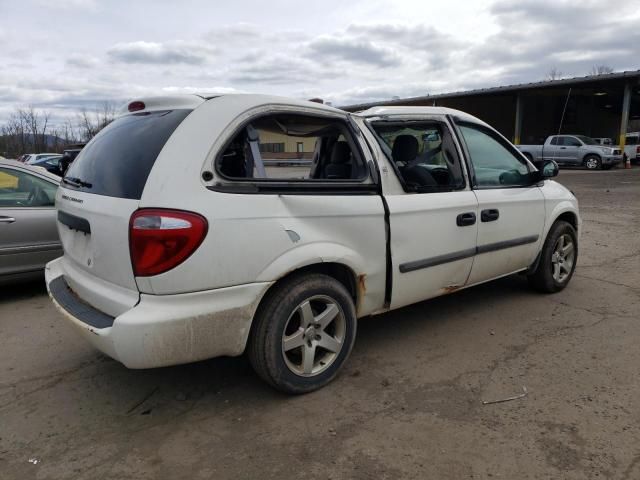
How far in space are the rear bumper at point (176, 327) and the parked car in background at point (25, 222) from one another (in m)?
2.60

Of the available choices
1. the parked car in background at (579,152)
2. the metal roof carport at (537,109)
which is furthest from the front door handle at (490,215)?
the metal roof carport at (537,109)

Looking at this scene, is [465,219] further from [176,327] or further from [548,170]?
[176,327]

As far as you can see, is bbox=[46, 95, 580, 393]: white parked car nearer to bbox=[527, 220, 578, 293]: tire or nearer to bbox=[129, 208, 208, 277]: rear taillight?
bbox=[129, 208, 208, 277]: rear taillight

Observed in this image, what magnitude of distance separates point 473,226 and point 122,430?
273cm

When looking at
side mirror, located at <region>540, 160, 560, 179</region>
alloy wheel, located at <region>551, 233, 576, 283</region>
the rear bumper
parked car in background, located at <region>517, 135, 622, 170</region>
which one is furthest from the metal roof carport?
the rear bumper

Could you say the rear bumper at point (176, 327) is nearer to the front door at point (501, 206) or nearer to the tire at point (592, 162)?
the front door at point (501, 206)

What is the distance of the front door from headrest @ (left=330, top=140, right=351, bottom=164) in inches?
40.9

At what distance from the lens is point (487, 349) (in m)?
3.65

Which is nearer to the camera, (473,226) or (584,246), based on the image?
(473,226)

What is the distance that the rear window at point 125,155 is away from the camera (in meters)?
2.61

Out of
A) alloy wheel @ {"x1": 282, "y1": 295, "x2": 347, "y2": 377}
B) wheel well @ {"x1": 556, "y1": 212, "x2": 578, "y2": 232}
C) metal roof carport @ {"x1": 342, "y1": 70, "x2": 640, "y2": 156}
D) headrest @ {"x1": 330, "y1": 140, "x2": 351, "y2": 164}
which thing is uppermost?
metal roof carport @ {"x1": 342, "y1": 70, "x2": 640, "y2": 156}

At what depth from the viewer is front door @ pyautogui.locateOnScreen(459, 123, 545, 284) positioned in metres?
3.94

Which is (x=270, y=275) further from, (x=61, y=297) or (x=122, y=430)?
(x=61, y=297)

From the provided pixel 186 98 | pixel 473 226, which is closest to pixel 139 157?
pixel 186 98
